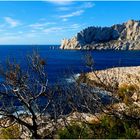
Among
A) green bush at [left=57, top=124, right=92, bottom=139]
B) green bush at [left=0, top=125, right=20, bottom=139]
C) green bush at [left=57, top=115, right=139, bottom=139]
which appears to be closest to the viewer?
green bush at [left=57, top=115, right=139, bottom=139]

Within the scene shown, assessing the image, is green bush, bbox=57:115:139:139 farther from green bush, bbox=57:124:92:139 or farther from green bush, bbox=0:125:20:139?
green bush, bbox=0:125:20:139

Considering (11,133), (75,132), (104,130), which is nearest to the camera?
(75,132)

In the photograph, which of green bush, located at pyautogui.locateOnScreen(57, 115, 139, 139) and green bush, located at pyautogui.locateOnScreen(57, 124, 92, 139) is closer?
green bush, located at pyautogui.locateOnScreen(57, 115, 139, 139)

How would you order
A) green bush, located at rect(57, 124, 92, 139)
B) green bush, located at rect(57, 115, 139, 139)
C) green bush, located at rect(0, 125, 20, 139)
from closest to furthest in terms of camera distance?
green bush, located at rect(57, 115, 139, 139) → green bush, located at rect(57, 124, 92, 139) → green bush, located at rect(0, 125, 20, 139)

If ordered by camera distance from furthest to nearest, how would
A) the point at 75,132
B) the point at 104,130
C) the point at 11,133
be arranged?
the point at 11,133
the point at 104,130
the point at 75,132

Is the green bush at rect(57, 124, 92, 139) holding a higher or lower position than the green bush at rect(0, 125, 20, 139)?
higher

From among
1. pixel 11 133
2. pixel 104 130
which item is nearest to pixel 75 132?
pixel 104 130

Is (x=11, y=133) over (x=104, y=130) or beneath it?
beneath

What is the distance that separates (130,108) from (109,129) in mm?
2040

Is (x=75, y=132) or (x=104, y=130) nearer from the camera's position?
(x=75, y=132)

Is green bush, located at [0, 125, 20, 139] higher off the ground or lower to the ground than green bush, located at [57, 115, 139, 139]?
lower

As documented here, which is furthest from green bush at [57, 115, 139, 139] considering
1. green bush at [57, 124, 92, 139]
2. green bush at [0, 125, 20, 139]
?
green bush at [0, 125, 20, 139]

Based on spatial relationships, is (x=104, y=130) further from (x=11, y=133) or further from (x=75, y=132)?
(x=11, y=133)

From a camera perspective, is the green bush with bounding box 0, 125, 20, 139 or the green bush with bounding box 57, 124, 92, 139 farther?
the green bush with bounding box 0, 125, 20, 139
